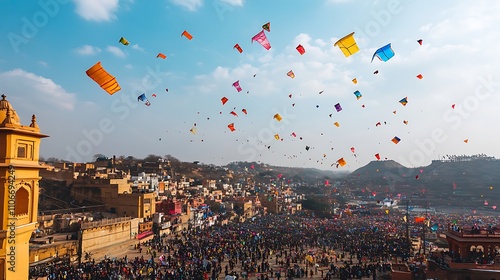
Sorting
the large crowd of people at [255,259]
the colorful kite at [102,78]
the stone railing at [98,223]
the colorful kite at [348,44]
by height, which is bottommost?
the large crowd of people at [255,259]

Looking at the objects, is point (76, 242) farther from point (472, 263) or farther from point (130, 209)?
point (472, 263)

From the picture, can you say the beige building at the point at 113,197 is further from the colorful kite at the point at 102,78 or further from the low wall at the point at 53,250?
the colorful kite at the point at 102,78

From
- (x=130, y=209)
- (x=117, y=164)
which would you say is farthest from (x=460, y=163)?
(x=130, y=209)

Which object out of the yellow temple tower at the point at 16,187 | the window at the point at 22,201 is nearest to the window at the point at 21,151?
the yellow temple tower at the point at 16,187

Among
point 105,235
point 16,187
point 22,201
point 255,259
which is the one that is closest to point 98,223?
point 105,235

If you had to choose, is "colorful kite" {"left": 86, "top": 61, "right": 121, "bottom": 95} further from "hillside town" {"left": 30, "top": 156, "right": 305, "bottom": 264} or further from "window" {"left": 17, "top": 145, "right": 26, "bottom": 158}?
"hillside town" {"left": 30, "top": 156, "right": 305, "bottom": 264}
